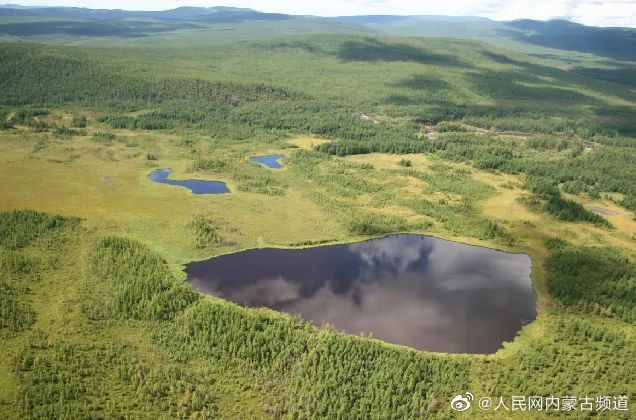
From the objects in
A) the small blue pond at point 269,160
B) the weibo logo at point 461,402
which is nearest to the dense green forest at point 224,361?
the weibo logo at point 461,402

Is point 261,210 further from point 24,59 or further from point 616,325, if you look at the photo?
point 24,59

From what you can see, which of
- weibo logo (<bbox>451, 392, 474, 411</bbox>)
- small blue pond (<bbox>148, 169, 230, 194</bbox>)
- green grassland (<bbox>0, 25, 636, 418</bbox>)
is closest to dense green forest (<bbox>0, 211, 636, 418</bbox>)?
green grassland (<bbox>0, 25, 636, 418</bbox>)

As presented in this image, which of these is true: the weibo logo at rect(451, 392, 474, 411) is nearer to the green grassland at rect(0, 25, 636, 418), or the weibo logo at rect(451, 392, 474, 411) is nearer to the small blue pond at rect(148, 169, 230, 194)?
the green grassland at rect(0, 25, 636, 418)

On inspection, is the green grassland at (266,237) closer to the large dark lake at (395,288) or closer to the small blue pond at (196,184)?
the small blue pond at (196,184)

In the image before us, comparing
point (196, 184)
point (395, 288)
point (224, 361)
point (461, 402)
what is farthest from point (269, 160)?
point (461, 402)

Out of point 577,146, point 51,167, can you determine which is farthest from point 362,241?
point 577,146

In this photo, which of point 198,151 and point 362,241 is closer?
point 362,241

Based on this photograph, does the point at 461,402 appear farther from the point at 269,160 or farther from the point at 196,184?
the point at 269,160
